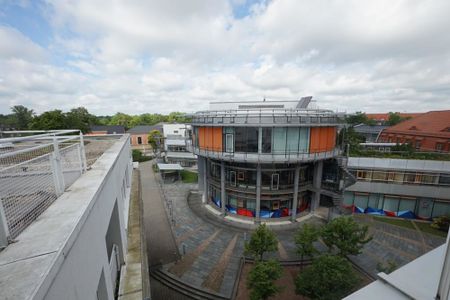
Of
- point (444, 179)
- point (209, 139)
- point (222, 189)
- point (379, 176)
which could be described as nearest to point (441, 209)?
point (444, 179)

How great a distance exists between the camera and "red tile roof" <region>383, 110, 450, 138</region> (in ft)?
97.3

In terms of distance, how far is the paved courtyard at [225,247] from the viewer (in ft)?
43.8

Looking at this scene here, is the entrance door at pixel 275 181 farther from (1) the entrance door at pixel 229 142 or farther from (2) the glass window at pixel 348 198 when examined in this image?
(2) the glass window at pixel 348 198

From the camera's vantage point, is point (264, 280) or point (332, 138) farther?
point (332, 138)

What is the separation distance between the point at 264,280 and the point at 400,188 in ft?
64.2

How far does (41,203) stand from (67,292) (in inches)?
71.8

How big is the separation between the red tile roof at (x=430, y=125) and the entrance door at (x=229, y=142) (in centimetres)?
3123

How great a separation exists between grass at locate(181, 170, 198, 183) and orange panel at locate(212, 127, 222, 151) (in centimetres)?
1527

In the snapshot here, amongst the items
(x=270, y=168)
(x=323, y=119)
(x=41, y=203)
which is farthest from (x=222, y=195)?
(x=41, y=203)

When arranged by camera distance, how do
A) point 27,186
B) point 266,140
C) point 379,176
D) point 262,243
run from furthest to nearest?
point 379,176
point 266,140
point 262,243
point 27,186

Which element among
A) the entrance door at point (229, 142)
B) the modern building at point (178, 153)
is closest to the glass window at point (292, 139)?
the entrance door at point (229, 142)

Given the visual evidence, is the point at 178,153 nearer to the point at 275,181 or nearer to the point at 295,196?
the point at 275,181

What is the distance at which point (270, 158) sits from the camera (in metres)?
17.2

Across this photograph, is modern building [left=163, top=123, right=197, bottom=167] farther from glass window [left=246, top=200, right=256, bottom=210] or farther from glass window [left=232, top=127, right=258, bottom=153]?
glass window [left=232, top=127, right=258, bottom=153]
